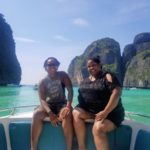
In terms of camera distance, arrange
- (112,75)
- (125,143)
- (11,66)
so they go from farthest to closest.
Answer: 1. (11,66)
2. (125,143)
3. (112,75)

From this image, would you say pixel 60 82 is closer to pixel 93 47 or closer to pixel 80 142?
pixel 80 142

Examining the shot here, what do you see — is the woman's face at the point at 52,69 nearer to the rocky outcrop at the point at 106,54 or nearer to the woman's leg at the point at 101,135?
the woman's leg at the point at 101,135

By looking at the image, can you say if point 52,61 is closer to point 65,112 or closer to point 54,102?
point 54,102

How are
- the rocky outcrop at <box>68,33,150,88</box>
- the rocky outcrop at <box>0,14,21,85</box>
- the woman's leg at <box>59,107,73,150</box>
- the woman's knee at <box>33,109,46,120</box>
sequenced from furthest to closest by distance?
1. the rocky outcrop at <box>68,33,150,88</box>
2. the rocky outcrop at <box>0,14,21,85</box>
3. the woman's knee at <box>33,109,46,120</box>
4. the woman's leg at <box>59,107,73,150</box>

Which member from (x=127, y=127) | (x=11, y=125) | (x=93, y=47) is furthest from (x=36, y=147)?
(x=93, y=47)

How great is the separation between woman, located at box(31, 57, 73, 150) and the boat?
0.37ft

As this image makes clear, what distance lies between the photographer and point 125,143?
3.88m

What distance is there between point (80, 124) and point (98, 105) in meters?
0.29

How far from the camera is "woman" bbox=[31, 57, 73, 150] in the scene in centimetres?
381

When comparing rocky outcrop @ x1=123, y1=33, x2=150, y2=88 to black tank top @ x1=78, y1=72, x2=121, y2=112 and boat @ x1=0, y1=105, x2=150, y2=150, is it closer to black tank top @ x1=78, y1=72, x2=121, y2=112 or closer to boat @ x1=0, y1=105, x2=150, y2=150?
boat @ x1=0, y1=105, x2=150, y2=150

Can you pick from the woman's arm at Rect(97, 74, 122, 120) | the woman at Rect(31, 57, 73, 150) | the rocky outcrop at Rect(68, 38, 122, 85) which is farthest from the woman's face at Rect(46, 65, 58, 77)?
the rocky outcrop at Rect(68, 38, 122, 85)

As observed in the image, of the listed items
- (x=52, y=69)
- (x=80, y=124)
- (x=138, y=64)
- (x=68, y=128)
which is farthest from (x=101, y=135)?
(x=138, y=64)

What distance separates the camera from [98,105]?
146 inches

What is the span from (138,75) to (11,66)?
4567 cm
